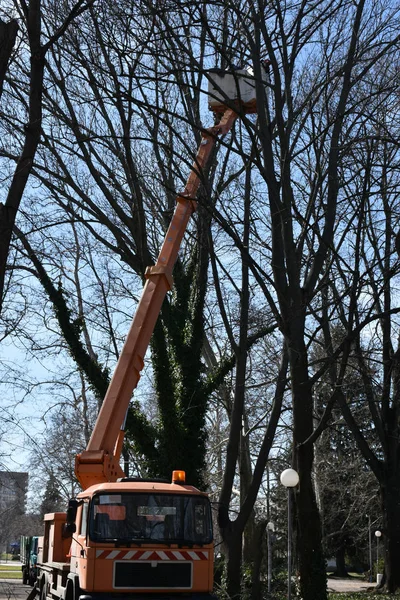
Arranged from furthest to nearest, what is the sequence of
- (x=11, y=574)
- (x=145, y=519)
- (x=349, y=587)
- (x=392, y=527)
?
(x=11, y=574) → (x=349, y=587) → (x=392, y=527) → (x=145, y=519)

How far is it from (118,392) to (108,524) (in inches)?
106

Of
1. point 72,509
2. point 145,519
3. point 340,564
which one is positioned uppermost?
point 72,509

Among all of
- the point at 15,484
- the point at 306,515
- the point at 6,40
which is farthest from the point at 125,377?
the point at 6,40

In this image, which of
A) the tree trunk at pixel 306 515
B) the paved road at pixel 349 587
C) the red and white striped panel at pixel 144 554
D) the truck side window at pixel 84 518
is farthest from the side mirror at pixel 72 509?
the paved road at pixel 349 587

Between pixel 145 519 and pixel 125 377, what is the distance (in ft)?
9.63

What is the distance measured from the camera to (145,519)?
11.9 metres

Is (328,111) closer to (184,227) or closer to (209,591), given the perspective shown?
(184,227)

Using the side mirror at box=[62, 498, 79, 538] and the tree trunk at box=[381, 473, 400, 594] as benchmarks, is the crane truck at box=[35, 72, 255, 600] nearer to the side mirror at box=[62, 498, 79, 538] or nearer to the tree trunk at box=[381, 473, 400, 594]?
the side mirror at box=[62, 498, 79, 538]

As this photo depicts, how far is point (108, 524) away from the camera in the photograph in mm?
11781

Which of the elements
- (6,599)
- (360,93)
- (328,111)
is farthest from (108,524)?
(360,93)

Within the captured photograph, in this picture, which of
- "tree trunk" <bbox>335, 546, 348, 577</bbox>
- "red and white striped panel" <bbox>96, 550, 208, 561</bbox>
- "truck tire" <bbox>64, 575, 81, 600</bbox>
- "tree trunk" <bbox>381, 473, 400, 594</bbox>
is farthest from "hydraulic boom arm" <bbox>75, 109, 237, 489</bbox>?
"tree trunk" <bbox>335, 546, 348, 577</bbox>

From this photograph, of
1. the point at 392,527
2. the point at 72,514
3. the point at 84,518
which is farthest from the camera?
the point at 392,527

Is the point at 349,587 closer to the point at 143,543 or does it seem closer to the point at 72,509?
the point at 72,509

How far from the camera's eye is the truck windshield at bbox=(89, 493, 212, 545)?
38.6 ft
